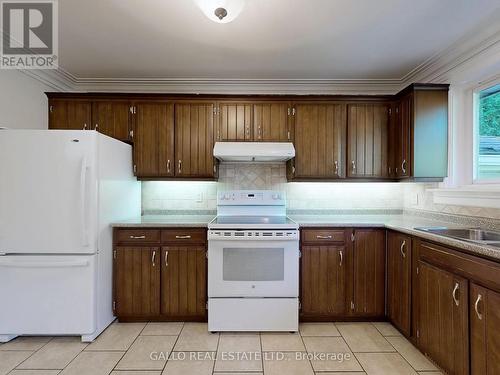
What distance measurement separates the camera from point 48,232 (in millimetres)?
2303

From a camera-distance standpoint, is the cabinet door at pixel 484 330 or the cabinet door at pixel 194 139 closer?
the cabinet door at pixel 484 330

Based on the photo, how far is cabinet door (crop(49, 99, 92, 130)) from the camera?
9.83ft

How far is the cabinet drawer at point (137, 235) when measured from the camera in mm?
2641

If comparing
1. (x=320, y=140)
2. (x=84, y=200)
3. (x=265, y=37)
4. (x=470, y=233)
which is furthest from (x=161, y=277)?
(x=470, y=233)

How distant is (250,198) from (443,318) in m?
1.99

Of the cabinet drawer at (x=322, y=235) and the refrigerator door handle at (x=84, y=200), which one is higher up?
the refrigerator door handle at (x=84, y=200)

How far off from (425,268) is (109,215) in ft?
8.74

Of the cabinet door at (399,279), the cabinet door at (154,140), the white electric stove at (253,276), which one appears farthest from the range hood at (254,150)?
the cabinet door at (399,279)

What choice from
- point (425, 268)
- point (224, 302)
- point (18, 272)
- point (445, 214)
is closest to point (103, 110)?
point (18, 272)

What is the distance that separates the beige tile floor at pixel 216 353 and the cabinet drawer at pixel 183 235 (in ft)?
2.62

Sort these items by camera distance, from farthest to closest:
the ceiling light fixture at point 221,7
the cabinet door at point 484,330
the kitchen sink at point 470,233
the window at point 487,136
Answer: the window at point 487,136
the kitchen sink at point 470,233
the ceiling light fixture at point 221,7
the cabinet door at point 484,330

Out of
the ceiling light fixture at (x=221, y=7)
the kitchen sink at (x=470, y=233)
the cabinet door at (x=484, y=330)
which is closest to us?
the cabinet door at (x=484, y=330)

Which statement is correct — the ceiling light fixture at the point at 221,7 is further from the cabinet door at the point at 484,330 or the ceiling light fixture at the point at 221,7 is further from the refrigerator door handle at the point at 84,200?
the cabinet door at the point at 484,330

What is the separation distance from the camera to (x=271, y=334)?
8.09 ft
